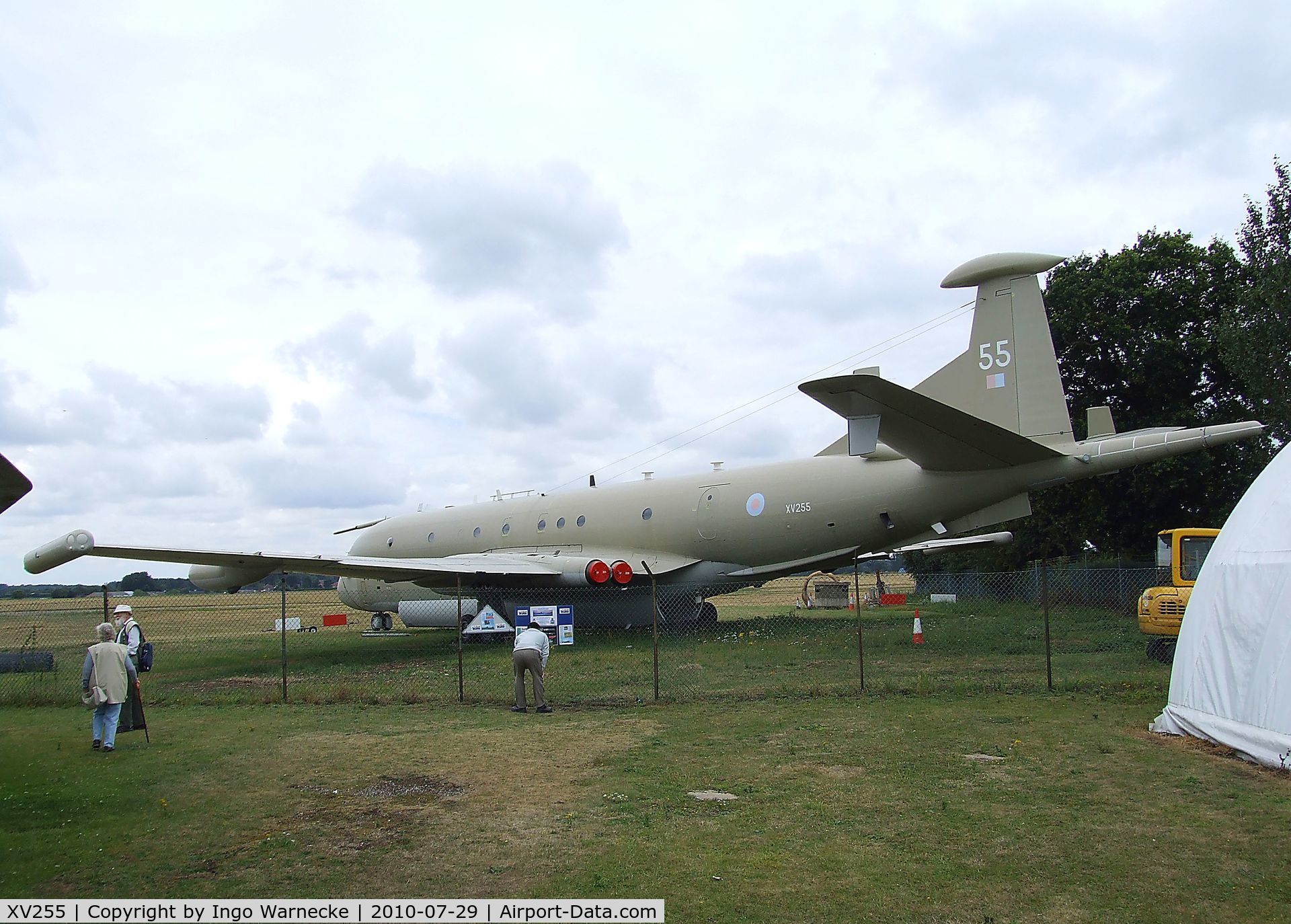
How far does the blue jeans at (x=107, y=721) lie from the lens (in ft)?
31.7

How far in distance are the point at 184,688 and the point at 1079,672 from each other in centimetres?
1437

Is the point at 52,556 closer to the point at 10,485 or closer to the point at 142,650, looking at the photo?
the point at 142,650

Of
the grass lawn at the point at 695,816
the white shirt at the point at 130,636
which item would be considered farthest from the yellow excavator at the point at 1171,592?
the white shirt at the point at 130,636

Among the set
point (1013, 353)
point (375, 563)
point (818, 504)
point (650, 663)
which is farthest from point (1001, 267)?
point (375, 563)

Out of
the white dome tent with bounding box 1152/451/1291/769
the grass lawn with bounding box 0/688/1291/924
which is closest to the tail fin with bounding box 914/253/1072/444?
the white dome tent with bounding box 1152/451/1291/769

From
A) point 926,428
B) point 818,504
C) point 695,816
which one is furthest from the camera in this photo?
point 818,504

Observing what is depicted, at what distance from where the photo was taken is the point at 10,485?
5.52m

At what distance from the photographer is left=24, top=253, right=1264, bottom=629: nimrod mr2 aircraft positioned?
1445 centimetres

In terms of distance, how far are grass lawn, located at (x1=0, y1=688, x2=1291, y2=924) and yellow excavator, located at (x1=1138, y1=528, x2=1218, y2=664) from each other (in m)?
4.07

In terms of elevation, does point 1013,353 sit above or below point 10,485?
above

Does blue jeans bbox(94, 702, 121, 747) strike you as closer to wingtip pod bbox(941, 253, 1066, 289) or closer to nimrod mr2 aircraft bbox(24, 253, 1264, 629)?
nimrod mr2 aircraft bbox(24, 253, 1264, 629)

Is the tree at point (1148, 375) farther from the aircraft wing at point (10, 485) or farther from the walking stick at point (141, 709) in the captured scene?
the aircraft wing at point (10, 485)

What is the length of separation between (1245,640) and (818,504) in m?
10.2

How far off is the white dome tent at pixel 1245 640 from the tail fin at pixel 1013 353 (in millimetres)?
5601
